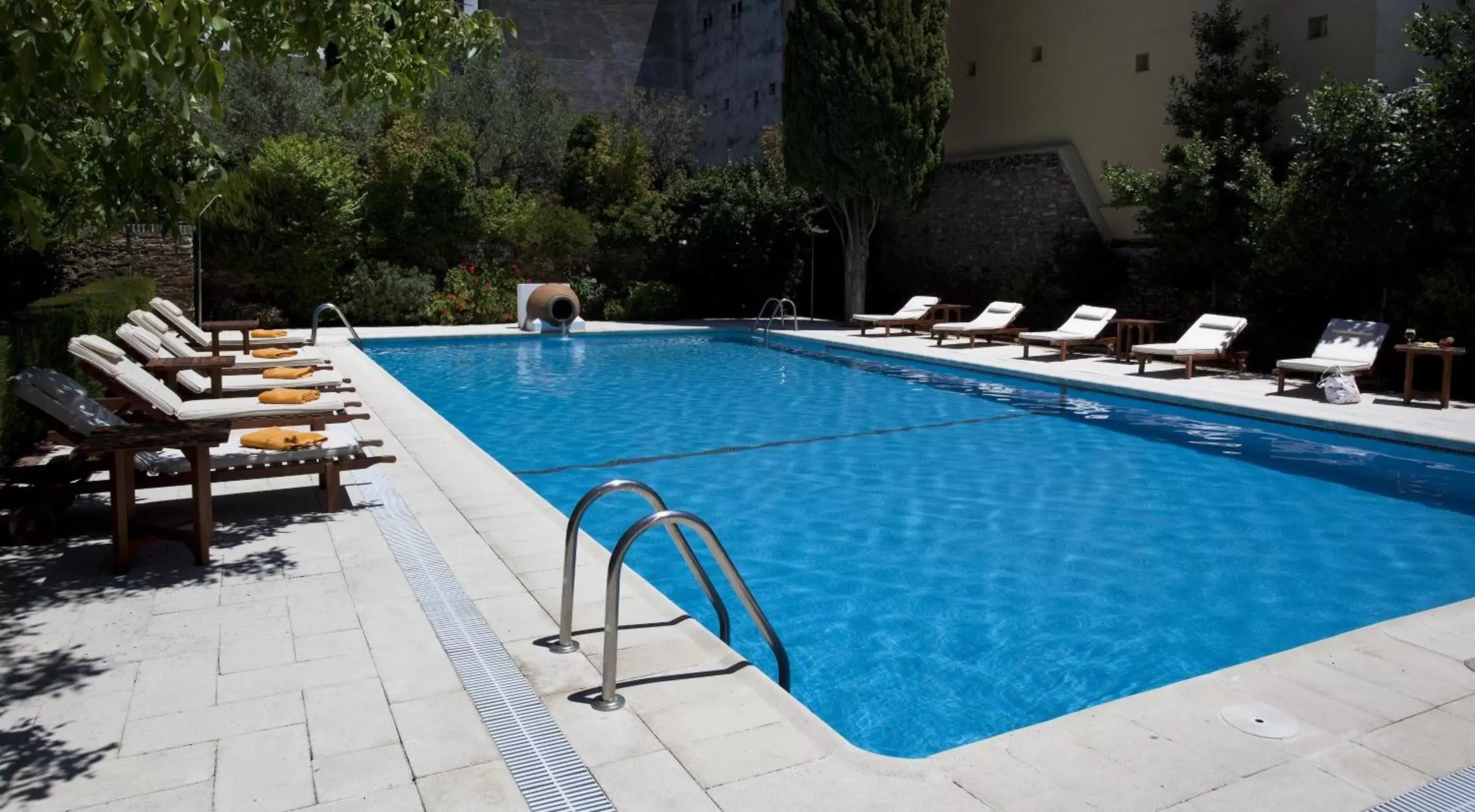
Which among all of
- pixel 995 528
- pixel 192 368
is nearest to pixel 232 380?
pixel 192 368

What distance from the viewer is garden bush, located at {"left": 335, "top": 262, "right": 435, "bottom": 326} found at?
62.6ft

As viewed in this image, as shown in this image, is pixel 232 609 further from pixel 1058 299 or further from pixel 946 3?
pixel 946 3

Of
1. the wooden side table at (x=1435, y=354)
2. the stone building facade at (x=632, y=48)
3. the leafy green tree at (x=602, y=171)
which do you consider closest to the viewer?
the wooden side table at (x=1435, y=354)

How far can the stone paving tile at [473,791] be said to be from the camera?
9.34 feet

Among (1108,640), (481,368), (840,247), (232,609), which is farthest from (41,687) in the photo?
(840,247)

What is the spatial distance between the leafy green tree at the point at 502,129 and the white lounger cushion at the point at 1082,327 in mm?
13744

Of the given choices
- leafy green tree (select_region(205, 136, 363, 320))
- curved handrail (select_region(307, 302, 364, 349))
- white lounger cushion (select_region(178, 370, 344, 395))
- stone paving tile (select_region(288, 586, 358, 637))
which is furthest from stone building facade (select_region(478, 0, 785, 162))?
stone paving tile (select_region(288, 586, 358, 637))

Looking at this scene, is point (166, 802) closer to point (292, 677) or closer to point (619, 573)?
point (292, 677)

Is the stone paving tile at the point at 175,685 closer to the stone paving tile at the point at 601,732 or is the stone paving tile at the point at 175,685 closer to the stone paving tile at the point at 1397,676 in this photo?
the stone paving tile at the point at 601,732

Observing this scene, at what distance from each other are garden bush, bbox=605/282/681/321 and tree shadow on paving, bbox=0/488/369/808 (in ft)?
49.1

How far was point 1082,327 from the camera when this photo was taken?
47.7 ft

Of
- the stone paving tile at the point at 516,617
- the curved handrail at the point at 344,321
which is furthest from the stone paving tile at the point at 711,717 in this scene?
the curved handrail at the point at 344,321

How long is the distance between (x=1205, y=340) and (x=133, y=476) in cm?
1153

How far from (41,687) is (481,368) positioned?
11.3 meters
